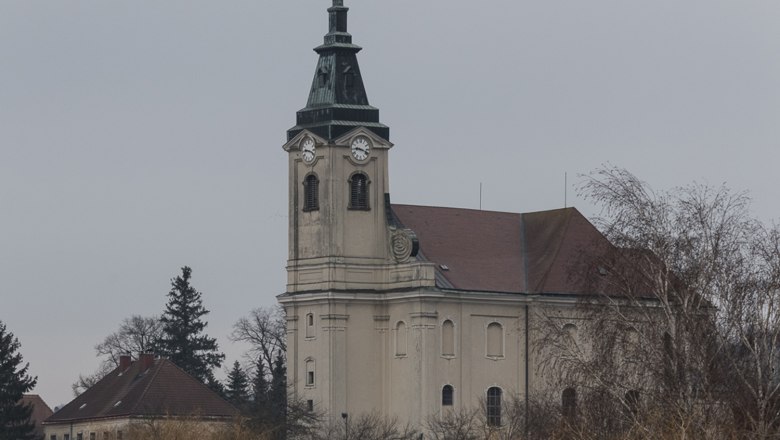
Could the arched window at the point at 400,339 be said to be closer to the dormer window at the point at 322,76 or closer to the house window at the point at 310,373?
the house window at the point at 310,373

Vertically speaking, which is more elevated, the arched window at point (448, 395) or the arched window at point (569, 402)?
the arched window at point (448, 395)

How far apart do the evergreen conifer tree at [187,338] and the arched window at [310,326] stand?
28281mm

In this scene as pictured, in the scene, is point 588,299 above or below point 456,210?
below

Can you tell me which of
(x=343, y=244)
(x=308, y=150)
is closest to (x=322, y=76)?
(x=308, y=150)

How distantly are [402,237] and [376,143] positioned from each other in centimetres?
354

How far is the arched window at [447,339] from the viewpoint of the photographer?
9556 cm

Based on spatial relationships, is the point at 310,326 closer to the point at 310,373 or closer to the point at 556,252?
the point at 310,373

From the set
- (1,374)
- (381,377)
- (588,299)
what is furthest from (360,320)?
(588,299)

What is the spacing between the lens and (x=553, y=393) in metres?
88.6

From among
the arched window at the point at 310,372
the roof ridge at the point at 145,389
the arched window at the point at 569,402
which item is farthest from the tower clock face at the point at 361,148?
the arched window at the point at 569,402

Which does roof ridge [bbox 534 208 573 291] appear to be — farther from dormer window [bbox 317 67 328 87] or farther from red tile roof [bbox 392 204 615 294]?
dormer window [bbox 317 67 328 87]

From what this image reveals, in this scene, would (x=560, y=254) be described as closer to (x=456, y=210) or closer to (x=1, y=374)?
(x=456, y=210)

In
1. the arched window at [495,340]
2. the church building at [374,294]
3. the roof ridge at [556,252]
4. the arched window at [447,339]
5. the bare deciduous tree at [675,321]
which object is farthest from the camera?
the roof ridge at [556,252]

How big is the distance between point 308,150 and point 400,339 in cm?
766
